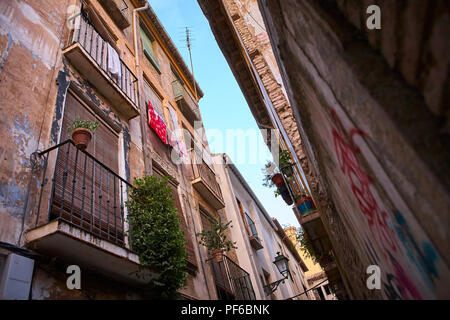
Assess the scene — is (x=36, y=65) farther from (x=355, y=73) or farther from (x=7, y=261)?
(x=355, y=73)

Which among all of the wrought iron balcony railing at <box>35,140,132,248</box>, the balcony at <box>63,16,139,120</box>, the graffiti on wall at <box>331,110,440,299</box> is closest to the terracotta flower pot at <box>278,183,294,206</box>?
the balcony at <box>63,16,139,120</box>

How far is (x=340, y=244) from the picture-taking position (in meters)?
5.01

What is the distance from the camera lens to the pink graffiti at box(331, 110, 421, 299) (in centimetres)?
179

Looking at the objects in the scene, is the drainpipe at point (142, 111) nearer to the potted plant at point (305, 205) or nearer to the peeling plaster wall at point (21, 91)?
the peeling plaster wall at point (21, 91)

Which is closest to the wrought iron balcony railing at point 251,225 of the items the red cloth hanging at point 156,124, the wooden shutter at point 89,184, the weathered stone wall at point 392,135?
the red cloth hanging at point 156,124

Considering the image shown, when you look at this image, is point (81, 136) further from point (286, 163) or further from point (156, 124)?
point (286, 163)

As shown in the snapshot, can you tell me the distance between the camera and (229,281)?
8148mm

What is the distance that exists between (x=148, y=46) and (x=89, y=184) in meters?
7.81

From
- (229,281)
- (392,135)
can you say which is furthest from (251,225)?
(392,135)

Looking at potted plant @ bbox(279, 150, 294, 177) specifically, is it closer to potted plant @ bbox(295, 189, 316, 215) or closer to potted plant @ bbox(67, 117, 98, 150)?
potted plant @ bbox(295, 189, 316, 215)

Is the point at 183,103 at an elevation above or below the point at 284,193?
above

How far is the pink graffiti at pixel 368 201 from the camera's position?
1789 mm
